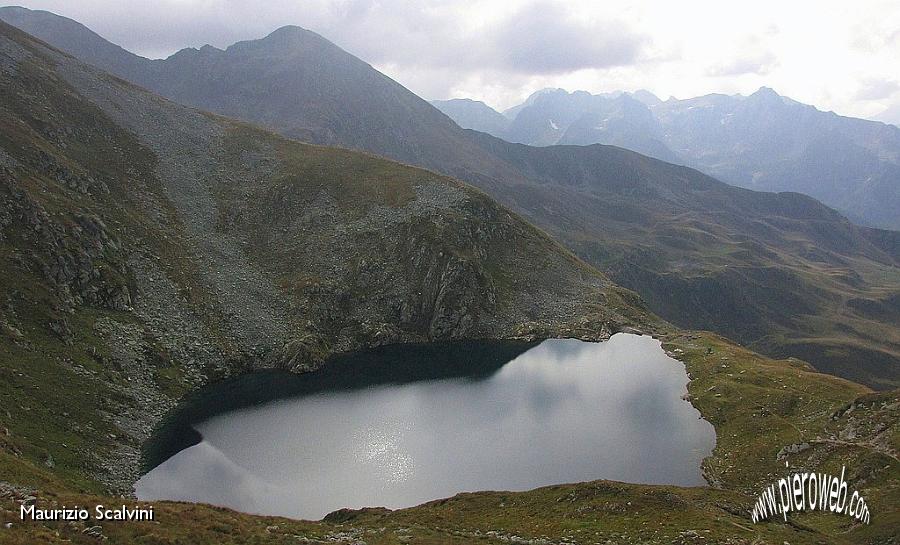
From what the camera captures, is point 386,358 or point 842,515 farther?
point 386,358

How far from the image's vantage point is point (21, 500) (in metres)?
26.5

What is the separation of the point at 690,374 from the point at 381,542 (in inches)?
2601

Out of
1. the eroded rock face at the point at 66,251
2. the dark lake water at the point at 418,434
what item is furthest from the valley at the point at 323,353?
the dark lake water at the point at 418,434

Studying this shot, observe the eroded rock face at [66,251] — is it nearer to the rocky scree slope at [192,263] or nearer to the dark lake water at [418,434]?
the rocky scree slope at [192,263]

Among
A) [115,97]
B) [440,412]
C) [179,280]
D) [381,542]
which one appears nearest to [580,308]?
[440,412]

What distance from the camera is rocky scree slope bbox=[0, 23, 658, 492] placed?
60.6m

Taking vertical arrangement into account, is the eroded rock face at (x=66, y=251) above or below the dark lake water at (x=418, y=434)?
above

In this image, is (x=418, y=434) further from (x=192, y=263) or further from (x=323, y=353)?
(x=192, y=263)

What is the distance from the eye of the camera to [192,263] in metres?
94.8

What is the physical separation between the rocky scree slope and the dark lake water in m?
6.44

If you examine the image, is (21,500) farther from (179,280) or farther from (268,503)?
(179,280)

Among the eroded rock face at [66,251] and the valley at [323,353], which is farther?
the eroded rock face at [66,251]

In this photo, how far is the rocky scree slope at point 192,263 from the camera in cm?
6056

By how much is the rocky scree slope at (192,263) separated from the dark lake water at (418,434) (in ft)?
21.1
